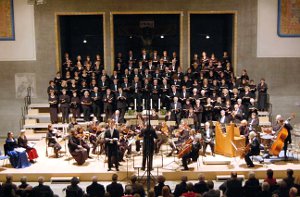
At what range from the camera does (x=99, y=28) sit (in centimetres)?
2397

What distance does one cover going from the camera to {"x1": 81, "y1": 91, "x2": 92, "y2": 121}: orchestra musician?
65.4ft

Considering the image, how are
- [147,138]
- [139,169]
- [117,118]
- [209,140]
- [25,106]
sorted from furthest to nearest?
[25,106], [117,118], [209,140], [139,169], [147,138]

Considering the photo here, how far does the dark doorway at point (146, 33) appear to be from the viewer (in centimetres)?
2288

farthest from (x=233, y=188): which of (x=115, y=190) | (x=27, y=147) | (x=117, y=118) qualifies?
(x=117, y=118)

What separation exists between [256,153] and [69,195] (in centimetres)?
641

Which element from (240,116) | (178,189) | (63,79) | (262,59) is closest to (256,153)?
(240,116)

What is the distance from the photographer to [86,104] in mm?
19938

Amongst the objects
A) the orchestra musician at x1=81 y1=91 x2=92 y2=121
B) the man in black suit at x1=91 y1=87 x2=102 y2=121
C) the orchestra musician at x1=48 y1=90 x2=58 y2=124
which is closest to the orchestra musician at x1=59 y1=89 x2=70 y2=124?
the orchestra musician at x1=48 y1=90 x2=58 y2=124

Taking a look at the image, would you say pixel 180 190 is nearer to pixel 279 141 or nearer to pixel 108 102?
pixel 279 141

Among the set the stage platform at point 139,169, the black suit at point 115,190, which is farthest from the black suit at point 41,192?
the stage platform at point 139,169

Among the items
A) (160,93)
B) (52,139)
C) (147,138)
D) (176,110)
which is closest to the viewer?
(147,138)

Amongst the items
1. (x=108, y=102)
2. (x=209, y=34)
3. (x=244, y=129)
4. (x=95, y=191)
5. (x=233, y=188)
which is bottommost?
(x=95, y=191)

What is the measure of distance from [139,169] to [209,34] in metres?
10.4

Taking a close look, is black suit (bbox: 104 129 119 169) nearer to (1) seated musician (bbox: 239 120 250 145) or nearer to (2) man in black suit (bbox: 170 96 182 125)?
(1) seated musician (bbox: 239 120 250 145)
